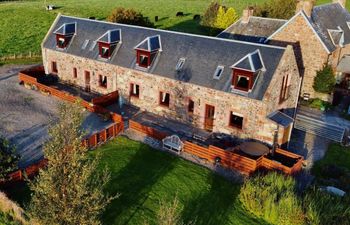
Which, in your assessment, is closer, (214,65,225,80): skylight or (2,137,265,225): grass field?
(2,137,265,225): grass field

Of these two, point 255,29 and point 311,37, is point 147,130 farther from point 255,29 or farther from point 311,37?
point 255,29

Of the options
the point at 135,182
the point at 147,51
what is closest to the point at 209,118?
the point at 147,51

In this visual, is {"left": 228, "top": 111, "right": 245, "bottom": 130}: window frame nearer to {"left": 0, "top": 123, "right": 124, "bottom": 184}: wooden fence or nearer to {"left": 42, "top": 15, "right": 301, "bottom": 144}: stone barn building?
{"left": 42, "top": 15, "right": 301, "bottom": 144}: stone barn building

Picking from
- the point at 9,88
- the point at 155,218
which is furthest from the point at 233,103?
the point at 9,88

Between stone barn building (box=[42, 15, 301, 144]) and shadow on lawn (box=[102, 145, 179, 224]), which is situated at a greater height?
stone barn building (box=[42, 15, 301, 144])

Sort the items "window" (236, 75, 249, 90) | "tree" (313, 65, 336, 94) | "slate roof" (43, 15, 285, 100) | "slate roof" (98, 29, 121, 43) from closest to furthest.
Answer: "window" (236, 75, 249, 90), "slate roof" (43, 15, 285, 100), "slate roof" (98, 29, 121, 43), "tree" (313, 65, 336, 94)

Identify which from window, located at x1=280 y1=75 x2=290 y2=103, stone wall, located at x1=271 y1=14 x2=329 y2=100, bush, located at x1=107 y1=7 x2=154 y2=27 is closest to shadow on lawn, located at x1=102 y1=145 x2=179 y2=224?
window, located at x1=280 y1=75 x2=290 y2=103
